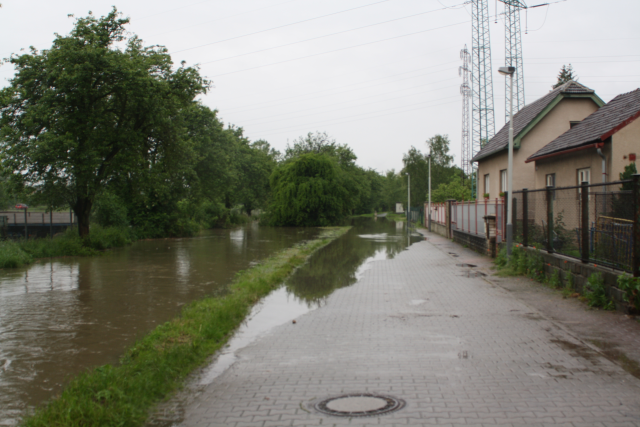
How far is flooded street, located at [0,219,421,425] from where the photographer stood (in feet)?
19.7

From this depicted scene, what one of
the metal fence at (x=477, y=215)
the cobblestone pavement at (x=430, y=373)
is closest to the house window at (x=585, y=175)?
the metal fence at (x=477, y=215)

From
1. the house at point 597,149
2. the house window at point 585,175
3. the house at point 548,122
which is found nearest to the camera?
the house at point 597,149

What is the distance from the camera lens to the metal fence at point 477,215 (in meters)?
17.6

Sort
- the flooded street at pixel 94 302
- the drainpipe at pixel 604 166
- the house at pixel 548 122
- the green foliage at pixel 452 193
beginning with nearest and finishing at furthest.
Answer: the flooded street at pixel 94 302
the drainpipe at pixel 604 166
the house at pixel 548 122
the green foliage at pixel 452 193

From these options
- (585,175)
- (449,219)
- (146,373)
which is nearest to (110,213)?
(449,219)

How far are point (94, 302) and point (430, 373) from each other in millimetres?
7670

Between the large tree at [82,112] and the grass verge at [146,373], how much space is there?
14.3 metres

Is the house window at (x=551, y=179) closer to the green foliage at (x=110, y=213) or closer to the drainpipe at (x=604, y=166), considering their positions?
the drainpipe at (x=604, y=166)

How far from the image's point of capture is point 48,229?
98.1ft

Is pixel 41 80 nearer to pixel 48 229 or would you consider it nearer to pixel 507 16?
pixel 48 229

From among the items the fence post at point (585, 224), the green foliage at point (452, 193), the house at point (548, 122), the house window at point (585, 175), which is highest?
the house at point (548, 122)

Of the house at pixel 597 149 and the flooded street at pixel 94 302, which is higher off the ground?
the house at pixel 597 149

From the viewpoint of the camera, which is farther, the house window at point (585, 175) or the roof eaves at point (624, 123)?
the house window at point (585, 175)

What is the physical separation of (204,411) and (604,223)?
7674 mm
